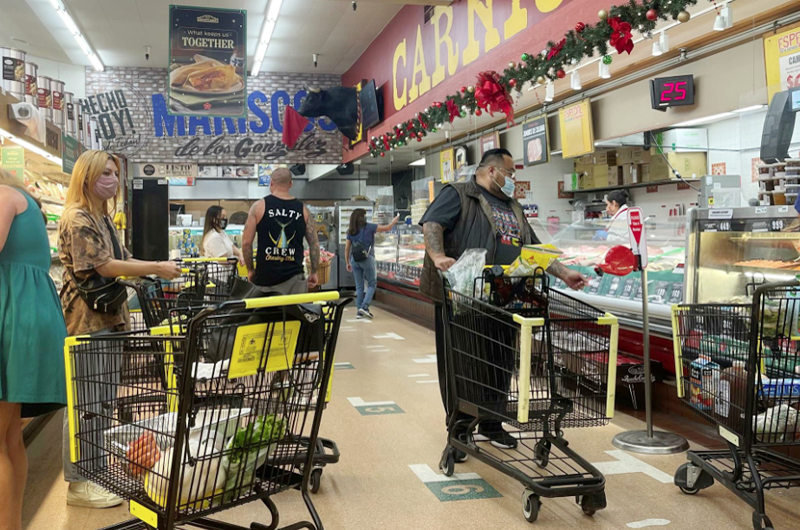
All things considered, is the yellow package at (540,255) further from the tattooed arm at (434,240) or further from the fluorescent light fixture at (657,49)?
the fluorescent light fixture at (657,49)

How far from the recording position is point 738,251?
14.7 ft

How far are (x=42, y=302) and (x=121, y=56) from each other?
12.0 m

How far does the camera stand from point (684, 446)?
409 centimetres

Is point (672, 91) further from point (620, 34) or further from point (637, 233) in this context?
point (637, 233)

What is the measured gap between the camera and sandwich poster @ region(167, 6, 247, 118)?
9055 millimetres

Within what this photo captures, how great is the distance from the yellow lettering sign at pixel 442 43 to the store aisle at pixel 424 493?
5.37 m

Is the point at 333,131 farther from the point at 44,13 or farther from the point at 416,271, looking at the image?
the point at 44,13

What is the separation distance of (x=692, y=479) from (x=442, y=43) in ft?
23.8

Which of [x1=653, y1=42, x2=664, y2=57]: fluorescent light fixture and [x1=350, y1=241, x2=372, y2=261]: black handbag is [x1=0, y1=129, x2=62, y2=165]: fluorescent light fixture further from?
[x1=653, y1=42, x2=664, y2=57]: fluorescent light fixture

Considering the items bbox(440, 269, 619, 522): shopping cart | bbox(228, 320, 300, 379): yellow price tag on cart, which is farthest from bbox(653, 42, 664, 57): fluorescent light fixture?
bbox(228, 320, 300, 379): yellow price tag on cart

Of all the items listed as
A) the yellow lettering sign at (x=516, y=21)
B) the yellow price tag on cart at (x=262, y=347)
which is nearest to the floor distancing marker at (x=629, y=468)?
the yellow price tag on cart at (x=262, y=347)

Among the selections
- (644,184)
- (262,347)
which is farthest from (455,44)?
(262,347)

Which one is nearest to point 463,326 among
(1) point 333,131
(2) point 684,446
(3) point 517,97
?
(2) point 684,446

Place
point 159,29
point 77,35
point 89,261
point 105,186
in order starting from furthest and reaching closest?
point 159,29, point 77,35, point 105,186, point 89,261
